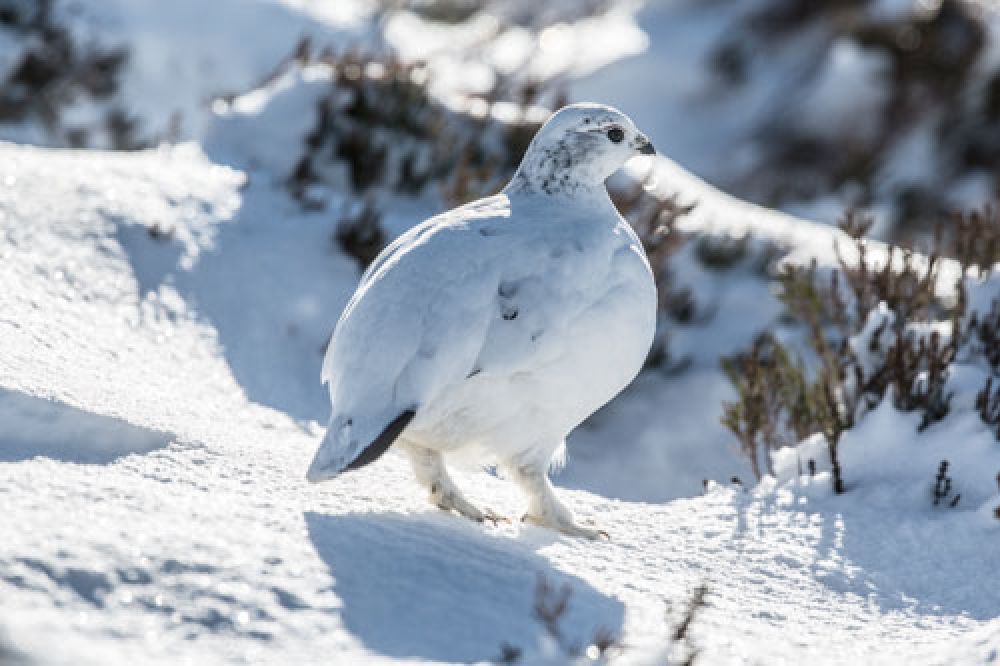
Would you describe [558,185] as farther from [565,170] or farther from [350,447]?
[350,447]

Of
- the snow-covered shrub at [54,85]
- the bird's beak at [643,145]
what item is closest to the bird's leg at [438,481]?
the bird's beak at [643,145]

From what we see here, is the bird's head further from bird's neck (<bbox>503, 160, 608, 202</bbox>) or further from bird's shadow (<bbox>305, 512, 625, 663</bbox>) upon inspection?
bird's shadow (<bbox>305, 512, 625, 663</bbox>)

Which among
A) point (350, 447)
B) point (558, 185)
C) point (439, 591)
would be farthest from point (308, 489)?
point (558, 185)

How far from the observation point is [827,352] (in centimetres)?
397

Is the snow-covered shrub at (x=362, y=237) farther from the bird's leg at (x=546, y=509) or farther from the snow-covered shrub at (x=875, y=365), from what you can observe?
the bird's leg at (x=546, y=509)

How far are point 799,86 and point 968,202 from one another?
1.96 m

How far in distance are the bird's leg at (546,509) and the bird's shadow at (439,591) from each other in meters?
0.28

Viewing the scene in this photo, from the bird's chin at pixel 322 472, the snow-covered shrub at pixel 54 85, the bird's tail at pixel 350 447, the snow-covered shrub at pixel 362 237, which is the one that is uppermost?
the snow-covered shrub at pixel 54 85

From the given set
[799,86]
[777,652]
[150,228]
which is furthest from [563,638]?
[799,86]

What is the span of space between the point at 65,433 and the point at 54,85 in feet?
21.8

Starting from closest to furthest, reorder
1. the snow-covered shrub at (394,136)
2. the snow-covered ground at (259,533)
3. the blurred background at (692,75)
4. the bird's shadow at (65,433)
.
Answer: the snow-covered ground at (259,533)
the bird's shadow at (65,433)
the snow-covered shrub at (394,136)
the blurred background at (692,75)

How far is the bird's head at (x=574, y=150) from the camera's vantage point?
3135 mm

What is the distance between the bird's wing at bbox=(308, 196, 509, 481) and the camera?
248 cm

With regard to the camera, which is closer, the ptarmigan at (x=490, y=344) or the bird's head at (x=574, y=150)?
the ptarmigan at (x=490, y=344)
